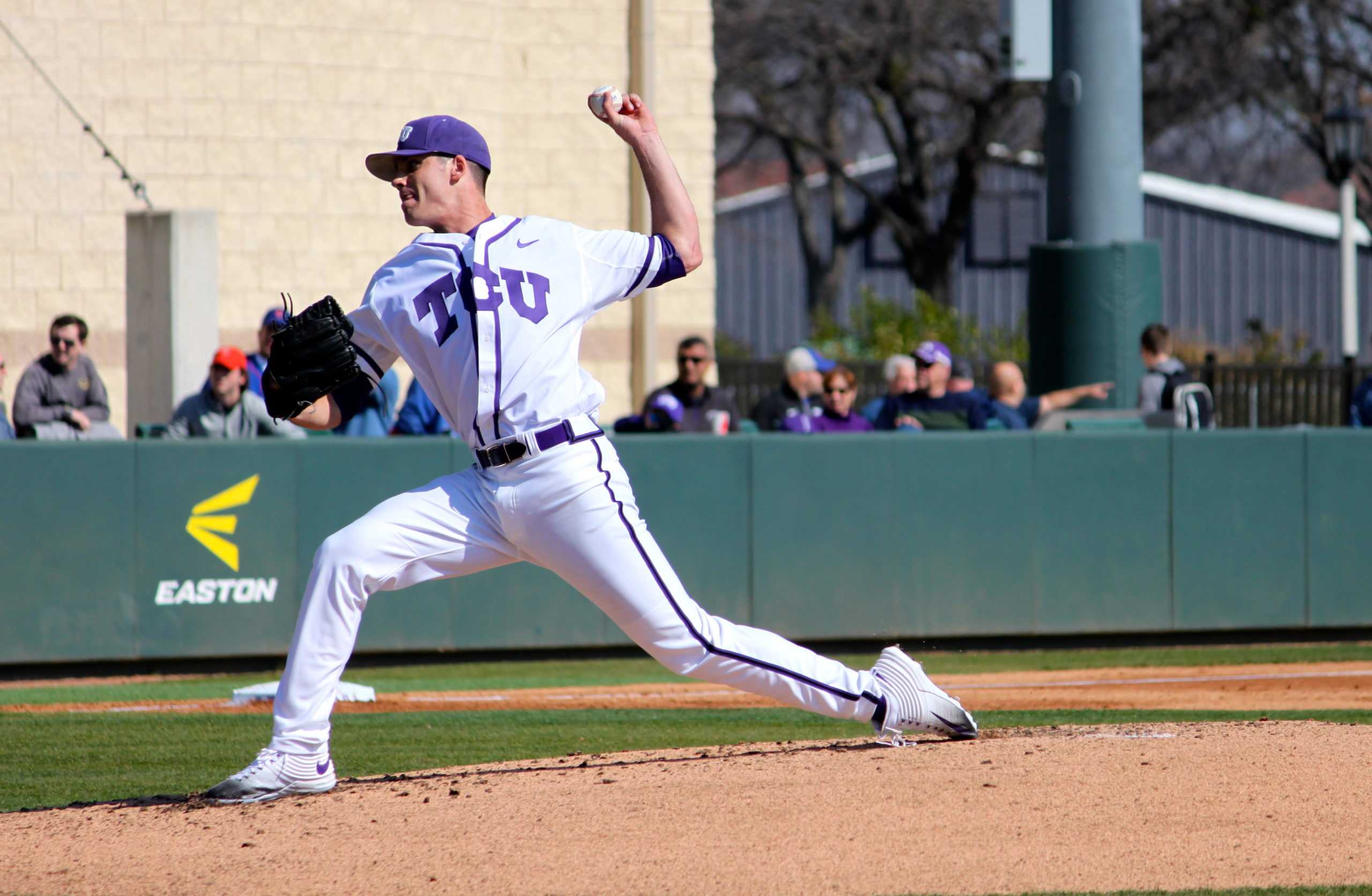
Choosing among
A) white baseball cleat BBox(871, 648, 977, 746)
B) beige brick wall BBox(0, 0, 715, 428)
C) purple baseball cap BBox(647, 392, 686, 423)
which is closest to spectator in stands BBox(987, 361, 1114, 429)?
purple baseball cap BBox(647, 392, 686, 423)

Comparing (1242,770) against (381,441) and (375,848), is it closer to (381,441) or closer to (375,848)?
(375,848)

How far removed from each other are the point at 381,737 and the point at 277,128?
9.19 m

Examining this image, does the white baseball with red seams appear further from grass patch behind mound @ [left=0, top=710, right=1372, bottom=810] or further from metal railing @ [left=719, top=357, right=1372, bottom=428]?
metal railing @ [left=719, top=357, right=1372, bottom=428]

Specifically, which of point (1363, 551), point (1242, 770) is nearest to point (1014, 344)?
point (1363, 551)

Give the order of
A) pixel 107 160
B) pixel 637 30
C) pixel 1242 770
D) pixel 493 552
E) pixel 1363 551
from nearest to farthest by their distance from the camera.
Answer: pixel 493 552 → pixel 1242 770 → pixel 1363 551 → pixel 107 160 → pixel 637 30

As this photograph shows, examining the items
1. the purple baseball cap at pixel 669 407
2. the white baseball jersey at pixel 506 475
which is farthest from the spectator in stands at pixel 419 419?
the white baseball jersey at pixel 506 475

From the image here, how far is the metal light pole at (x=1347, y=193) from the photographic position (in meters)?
19.3

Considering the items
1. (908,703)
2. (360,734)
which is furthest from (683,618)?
(360,734)

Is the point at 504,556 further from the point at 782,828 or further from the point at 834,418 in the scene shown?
the point at 834,418

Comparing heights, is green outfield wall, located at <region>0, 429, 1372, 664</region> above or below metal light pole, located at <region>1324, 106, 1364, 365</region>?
below

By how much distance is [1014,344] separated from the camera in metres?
25.8

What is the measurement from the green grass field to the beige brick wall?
631 cm

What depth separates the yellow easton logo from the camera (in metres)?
9.88

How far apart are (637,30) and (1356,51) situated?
15.9m
